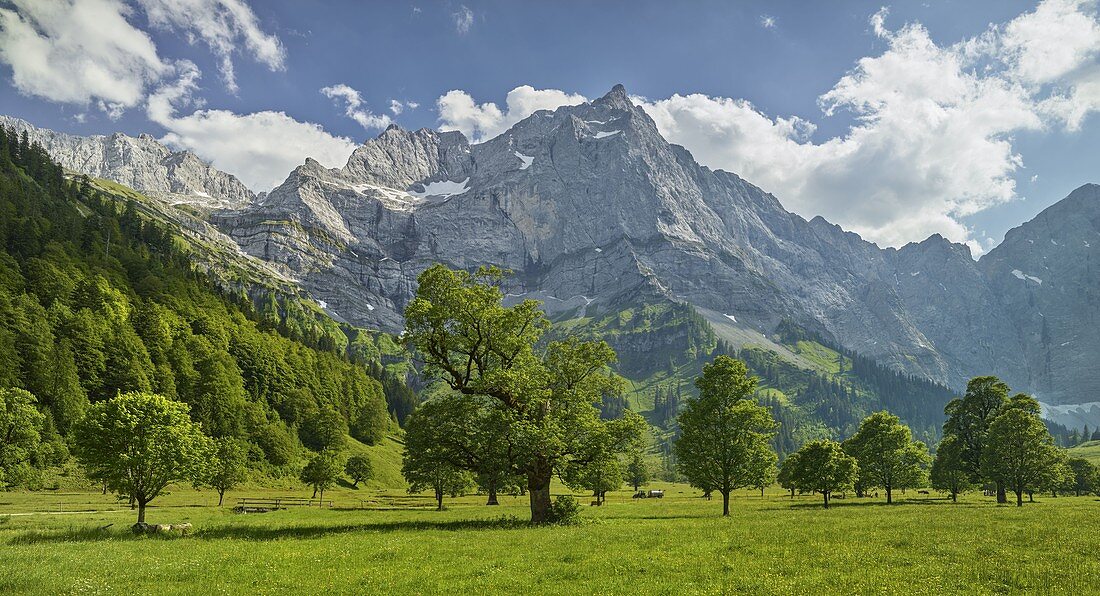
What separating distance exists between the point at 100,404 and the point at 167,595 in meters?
26.6

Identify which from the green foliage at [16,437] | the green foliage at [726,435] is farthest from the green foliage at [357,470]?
the green foliage at [726,435]

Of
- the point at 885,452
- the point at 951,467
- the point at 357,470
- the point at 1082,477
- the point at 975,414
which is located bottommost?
the point at 357,470

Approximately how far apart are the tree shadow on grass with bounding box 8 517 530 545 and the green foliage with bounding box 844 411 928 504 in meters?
62.8

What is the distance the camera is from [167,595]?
18.1 meters

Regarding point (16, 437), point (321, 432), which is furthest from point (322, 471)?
point (321, 432)

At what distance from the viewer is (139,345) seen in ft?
394

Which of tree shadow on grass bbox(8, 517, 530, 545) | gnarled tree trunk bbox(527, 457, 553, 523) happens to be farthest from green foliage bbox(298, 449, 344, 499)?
gnarled tree trunk bbox(527, 457, 553, 523)

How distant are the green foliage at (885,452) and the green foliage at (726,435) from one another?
3451 centimetres

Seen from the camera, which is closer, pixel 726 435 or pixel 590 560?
pixel 590 560

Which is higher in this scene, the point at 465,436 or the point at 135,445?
the point at 465,436

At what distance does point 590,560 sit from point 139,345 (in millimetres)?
131578

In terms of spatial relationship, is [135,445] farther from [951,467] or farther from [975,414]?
[975,414]

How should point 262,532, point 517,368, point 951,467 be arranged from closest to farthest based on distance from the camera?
1. point 262,532
2. point 517,368
3. point 951,467

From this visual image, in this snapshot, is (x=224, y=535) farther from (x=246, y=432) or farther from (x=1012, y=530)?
(x=246, y=432)
